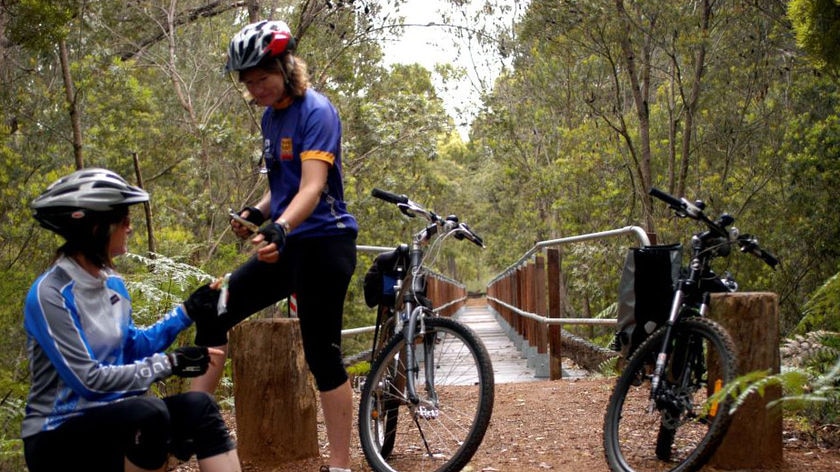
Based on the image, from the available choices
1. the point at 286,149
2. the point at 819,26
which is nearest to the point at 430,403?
the point at 286,149

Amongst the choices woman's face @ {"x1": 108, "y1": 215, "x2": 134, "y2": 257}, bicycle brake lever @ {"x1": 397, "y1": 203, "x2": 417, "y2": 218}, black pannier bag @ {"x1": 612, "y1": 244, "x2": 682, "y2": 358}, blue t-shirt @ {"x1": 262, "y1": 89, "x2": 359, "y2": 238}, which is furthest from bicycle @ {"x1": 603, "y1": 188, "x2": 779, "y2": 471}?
woman's face @ {"x1": 108, "y1": 215, "x2": 134, "y2": 257}

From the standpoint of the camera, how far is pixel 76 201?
274 centimetres

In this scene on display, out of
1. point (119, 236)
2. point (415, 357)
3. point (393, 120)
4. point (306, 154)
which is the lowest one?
point (415, 357)

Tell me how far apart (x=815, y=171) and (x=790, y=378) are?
14590mm

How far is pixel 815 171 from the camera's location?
55.5 feet

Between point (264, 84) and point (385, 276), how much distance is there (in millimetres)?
1212

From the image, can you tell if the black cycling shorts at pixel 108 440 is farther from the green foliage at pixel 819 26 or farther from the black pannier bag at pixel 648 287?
the green foliage at pixel 819 26

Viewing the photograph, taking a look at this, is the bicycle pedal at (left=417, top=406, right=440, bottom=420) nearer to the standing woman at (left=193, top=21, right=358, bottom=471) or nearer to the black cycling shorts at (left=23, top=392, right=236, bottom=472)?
the standing woman at (left=193, top=21, right=358, bottom=471)

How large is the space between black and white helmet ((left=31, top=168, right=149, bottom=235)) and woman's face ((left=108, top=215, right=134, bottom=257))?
0.06 m

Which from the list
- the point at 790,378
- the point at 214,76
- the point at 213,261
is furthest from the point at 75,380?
the point at 214,76

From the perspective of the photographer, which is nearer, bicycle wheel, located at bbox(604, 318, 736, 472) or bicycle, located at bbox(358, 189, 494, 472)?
bicycle wheel, located at bbox(604, 318, 736, 472)

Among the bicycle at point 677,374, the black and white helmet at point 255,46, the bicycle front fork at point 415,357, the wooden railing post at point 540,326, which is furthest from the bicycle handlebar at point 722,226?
the wooden railing post at point 540,326

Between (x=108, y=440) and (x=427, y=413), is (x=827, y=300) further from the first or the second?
(x=108, y=440)

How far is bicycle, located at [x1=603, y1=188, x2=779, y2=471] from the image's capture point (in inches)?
151
